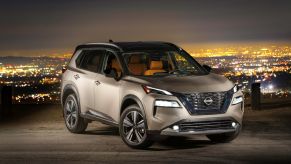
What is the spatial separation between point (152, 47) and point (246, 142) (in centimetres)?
247

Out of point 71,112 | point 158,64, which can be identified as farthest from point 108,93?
point 71,112

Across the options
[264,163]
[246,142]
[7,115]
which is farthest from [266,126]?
[7,115]

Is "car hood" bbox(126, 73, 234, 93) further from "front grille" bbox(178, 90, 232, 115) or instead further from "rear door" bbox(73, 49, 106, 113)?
"rear door" bbox(73, 49, 106, 113)

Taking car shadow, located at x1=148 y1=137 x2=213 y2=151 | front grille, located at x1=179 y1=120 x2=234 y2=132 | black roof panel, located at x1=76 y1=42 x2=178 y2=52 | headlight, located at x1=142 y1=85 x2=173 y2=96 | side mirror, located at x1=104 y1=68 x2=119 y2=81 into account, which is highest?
black roof panel, located at x1=76 y1=42 x2=178 y2=52

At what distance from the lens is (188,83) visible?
11273mm

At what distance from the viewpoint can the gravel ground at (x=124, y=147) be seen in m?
10.3

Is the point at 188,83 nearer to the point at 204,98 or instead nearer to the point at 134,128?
the point at 204,98

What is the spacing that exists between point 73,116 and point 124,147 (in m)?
2.57

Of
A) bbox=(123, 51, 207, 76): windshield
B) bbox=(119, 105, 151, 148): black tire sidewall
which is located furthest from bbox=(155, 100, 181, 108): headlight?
bbox=(123, 51, 207, 76): windshield

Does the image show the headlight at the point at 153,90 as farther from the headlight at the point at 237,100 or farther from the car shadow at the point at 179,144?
the headlight at the point at 237,100

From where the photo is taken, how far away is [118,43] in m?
12.9

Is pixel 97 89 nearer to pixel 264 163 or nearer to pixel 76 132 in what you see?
pixel 76 132

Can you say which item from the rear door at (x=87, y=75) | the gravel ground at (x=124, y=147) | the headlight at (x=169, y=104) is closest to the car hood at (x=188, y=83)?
the headlight at (x=169, y=104)

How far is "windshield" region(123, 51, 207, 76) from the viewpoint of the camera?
12.2m
